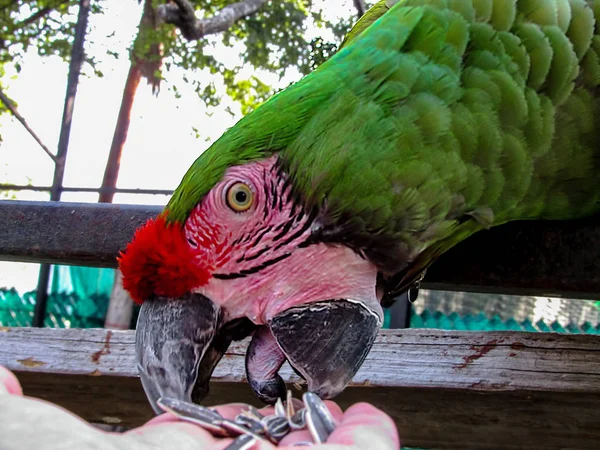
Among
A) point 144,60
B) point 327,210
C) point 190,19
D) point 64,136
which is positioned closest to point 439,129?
point 327,210

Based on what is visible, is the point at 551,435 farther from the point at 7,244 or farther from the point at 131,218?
the point at 7,244

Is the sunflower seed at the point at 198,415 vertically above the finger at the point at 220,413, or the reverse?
the sunflower seed at the point at 198,415

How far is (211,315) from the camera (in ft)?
3.15

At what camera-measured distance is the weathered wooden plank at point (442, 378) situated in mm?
1207

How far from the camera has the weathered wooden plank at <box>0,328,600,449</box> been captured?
3.96ft

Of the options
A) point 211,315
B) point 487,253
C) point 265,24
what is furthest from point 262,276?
point 265,24

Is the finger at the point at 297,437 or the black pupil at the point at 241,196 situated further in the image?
the black pupil at the point at 241,196

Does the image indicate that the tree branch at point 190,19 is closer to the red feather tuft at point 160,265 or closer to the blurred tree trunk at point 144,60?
the blurred tree trunk at point 144,60

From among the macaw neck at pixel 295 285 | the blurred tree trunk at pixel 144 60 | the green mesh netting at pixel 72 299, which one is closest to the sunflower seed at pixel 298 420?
the macaw neck at pixel 295 285

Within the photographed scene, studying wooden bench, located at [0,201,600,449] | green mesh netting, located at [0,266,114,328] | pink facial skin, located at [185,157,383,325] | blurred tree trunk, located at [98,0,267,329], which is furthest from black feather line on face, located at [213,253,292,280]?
green mesh netting, located at [0,266,114,328]

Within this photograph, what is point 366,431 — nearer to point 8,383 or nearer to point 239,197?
point 8,383

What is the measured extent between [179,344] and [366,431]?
0.39 m

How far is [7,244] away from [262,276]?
0.58 m

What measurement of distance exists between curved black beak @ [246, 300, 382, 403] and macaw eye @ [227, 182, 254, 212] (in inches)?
7.7
